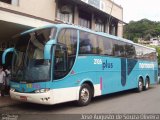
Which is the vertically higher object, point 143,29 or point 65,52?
point 143,29

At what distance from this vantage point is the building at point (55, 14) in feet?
41.4

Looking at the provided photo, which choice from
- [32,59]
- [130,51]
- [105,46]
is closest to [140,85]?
[130,51]

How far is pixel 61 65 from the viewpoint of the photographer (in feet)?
32.4

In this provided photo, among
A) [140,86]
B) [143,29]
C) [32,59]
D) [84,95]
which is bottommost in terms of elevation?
[140,86]

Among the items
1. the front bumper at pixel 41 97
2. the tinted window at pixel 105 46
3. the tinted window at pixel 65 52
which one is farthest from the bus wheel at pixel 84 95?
the tinted window at pixel 105 46

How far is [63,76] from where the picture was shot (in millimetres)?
9984

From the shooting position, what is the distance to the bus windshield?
377 inches

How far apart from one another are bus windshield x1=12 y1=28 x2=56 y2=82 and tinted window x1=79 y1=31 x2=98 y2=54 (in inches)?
67.0

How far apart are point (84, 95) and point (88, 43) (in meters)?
2.28

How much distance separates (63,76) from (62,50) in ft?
3.25

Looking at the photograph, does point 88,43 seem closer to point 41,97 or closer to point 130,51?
point 41,97

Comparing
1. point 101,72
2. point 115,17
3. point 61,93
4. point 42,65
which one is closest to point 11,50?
point 42,65

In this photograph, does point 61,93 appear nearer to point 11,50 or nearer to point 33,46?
point 33,46

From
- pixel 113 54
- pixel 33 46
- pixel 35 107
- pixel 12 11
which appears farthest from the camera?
pixel 113 54
